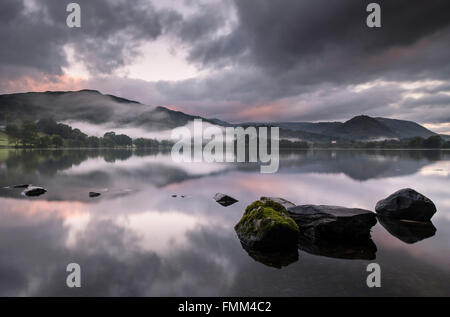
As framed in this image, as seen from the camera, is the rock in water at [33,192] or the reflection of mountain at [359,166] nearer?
the rock in water at [33,192]

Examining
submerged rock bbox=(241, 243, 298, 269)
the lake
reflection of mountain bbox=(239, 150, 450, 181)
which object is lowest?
the lake

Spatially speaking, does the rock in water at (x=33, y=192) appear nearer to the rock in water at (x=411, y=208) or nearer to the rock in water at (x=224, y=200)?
the rock in water at (x=224, y=200)

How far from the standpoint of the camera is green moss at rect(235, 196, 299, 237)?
11672 mm

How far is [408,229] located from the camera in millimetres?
14820

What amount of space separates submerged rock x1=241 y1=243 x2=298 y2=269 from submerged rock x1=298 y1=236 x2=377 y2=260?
914 millimetres

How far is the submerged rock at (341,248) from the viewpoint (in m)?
11.0

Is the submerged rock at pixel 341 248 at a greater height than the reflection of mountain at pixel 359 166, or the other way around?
the reflection of mountain at pixel 359 166

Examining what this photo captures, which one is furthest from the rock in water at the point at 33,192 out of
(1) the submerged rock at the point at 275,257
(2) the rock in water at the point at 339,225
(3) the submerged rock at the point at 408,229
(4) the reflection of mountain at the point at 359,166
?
(4) the reflection of mountain at the point at 359,166

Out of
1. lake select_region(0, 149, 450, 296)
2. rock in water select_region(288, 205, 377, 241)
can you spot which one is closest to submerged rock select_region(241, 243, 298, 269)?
lake select_region(0, 149, 450, 296)

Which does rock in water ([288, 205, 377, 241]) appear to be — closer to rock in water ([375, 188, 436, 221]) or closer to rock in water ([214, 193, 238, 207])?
rock in water ([375, 188, 436, 221])

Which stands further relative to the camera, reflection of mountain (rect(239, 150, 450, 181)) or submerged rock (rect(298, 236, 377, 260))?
reflection of mountain (rect(239, 150, 450, 181))

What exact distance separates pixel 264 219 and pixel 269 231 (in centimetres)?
77

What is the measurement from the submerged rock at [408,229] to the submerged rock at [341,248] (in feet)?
7.79
